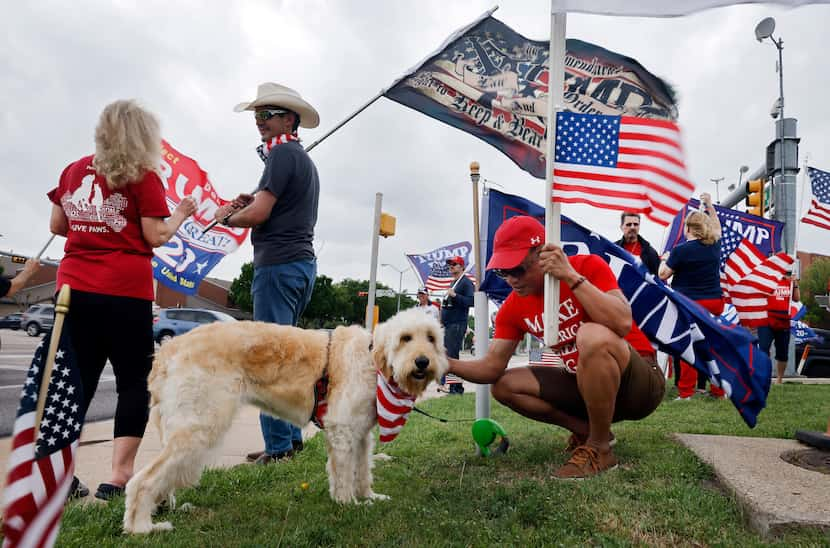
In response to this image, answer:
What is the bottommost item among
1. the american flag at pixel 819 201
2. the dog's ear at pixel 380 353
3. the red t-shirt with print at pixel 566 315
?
the dog's ear at pixel 380 353

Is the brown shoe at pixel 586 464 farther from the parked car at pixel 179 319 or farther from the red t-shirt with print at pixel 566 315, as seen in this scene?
the parked car at pixel 179 319

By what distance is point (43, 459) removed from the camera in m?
1.61

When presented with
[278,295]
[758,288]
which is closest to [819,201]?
[758,288]

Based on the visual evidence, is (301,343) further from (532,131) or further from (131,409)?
(532,131)

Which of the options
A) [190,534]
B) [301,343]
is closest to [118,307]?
[301,343]

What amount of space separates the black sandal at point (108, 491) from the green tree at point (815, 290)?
168ft

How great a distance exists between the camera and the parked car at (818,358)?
14.8 meters

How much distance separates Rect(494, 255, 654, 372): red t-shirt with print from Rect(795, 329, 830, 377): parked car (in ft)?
47.5

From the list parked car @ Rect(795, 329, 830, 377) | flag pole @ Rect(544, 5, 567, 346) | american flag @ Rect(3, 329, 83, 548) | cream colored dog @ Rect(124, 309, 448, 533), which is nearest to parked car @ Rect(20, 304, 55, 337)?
cream colored dog @ Rect(124, 309, 448, 533)

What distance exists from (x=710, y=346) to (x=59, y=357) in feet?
15.1

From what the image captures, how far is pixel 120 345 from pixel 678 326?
426cm

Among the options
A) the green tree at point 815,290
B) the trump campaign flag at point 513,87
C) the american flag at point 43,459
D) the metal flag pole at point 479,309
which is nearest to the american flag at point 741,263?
the trump campaign flag at point 513,87

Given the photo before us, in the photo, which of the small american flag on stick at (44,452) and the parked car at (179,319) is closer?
the small american flag on stick at (44,452)

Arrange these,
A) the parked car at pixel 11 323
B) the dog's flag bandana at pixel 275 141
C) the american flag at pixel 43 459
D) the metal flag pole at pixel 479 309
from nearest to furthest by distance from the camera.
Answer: the american flag at pixel 43 459, the dog's flag bandana at pixel 275 141, the metal flag pole at pixel 479 309, the parked car at pixel 11 323
